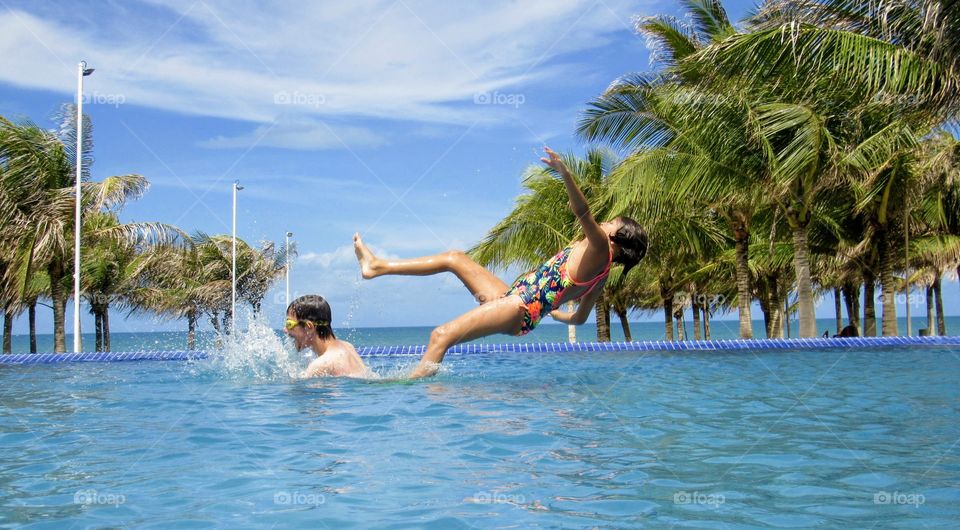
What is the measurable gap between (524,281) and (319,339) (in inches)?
85.9

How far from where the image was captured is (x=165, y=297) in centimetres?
2678

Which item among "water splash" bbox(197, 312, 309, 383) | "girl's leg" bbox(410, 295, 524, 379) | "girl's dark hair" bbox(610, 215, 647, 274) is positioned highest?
"girl's dark hair" bbox(610, 215, 647, 274)

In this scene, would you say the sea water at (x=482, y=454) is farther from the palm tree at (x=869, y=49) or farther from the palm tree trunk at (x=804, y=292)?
the palm tree trunk at (x=804, y=292)

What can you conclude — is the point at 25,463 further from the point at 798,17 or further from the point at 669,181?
the point at 669,181

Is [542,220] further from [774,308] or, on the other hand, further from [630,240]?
[630,240]

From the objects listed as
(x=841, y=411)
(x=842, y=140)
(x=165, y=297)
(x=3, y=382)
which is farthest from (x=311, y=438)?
(x=165, y=297)

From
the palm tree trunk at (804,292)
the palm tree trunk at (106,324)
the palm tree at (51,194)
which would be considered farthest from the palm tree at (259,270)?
the palm tree trunk at (804,292)

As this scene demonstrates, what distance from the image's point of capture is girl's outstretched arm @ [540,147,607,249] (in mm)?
5070

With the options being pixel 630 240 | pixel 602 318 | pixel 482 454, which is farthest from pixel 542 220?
pixel 482 454

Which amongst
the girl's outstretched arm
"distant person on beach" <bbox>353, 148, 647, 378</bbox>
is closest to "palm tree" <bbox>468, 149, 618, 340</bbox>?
"distant person on beach" <bbox>353, 148, 647, 378</bbox>

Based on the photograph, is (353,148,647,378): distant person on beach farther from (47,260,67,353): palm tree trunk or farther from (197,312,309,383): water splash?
(47,260,67,353): palm tree trunk

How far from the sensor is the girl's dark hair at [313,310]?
7.21 meters

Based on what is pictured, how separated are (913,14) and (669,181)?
6.15m

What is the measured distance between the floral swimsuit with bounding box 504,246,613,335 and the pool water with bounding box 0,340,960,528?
0.74 metres
